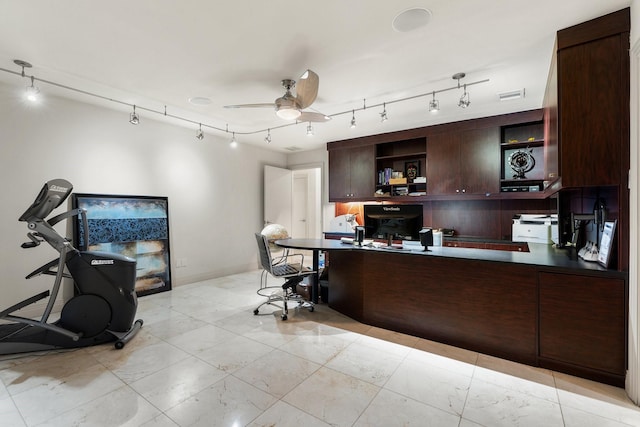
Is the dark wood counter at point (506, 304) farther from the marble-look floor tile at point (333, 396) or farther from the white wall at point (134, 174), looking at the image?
the white wall at point (134, 174)

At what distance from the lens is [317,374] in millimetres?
2182

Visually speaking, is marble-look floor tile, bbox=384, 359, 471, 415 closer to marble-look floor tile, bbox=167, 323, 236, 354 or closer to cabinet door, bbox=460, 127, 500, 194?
marble-look floor tile, bbox=167, 323, 236, 354

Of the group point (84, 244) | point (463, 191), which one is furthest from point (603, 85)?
point (84, 244)

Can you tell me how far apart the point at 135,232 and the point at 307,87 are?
3.30 metres

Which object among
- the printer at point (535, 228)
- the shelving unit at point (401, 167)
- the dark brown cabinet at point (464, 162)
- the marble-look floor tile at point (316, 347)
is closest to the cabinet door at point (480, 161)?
the dark brown cabinet at point (464, 162)

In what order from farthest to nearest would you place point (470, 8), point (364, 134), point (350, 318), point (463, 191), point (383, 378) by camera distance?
point (364, 134) < point (463, 191) < point (350, 318) < point (383, 378) < point (470, 8)

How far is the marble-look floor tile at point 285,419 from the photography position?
5.47 ft

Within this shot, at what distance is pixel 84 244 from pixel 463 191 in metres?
5.28

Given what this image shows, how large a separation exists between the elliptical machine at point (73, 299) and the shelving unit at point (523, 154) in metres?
4.99

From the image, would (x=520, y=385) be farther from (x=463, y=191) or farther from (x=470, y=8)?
(x=463, y=191)

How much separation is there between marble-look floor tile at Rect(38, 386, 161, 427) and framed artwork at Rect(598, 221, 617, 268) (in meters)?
3.21

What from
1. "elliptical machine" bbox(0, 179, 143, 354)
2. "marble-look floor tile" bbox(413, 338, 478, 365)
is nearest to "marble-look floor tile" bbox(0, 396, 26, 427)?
"elliptical machine" bbox(0, 179, 143, 354)

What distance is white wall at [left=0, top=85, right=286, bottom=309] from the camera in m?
3.18

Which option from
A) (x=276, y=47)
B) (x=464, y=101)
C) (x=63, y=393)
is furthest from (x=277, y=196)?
(x=63, y=393)
